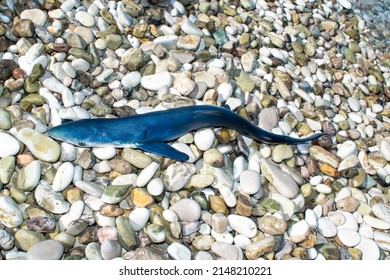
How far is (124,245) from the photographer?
98.6 inches

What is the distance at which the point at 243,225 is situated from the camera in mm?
2707

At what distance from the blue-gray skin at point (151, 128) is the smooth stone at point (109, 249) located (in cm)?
62

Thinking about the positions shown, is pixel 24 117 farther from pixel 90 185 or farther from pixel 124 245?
pixel 124 245

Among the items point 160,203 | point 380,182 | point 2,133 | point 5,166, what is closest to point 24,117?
point 2,133

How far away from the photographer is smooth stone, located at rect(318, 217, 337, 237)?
288 cm

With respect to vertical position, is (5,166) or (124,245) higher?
(5,166)

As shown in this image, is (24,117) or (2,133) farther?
(24,117)

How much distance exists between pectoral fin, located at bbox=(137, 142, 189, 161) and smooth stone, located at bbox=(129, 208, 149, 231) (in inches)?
14.7

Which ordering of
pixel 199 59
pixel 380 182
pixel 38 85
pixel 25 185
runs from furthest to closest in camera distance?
pixel 199 59 → pixel 380 182 → pixel 38 85 → pixel 25 185

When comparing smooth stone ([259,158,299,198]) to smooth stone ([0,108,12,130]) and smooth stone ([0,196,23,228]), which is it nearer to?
smooth stone ([0,196,23,228])

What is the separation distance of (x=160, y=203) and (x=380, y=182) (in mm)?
1754

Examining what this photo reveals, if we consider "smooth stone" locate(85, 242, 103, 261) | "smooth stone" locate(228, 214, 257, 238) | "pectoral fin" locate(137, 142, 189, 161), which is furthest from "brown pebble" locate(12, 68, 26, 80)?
"smooth stone" locate(228, 214, 257, 238)

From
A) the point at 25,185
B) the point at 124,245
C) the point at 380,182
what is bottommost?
the point at 380,182

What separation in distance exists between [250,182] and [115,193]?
0.88 meters
